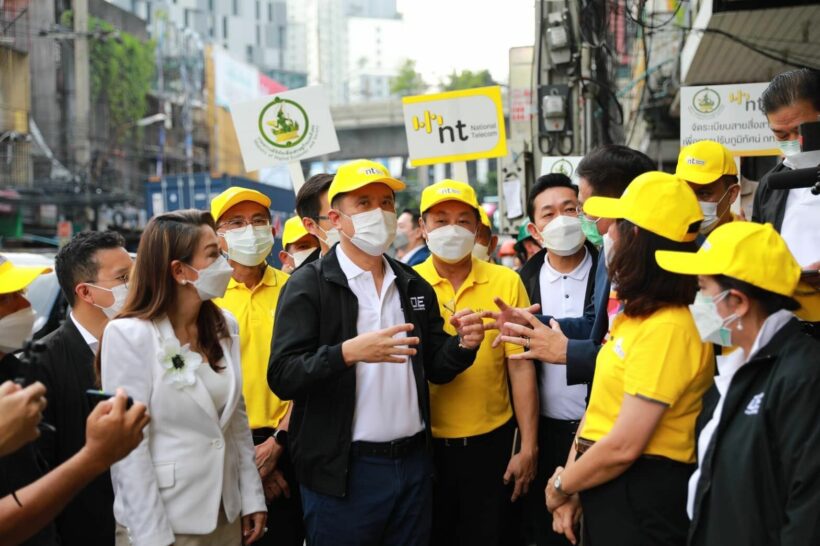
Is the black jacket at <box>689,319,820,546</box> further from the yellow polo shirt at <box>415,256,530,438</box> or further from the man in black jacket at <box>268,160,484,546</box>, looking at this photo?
the yellow polo shirt at <box>415,256,530,438</box>

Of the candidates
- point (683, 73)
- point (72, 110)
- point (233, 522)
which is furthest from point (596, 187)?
point (72, 110)

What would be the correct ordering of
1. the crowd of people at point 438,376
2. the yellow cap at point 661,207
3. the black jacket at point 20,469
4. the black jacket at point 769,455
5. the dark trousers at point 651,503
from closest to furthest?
1. the black jacket at point 769,455
2. the crowd of people at point 438,376
3. the black jacket at point 20,469
4. the dark trousers at point 651,503
5. the yellow cap at point 661,207

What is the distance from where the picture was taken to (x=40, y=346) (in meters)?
2.58

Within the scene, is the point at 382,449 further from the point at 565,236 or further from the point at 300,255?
the point at 300,255

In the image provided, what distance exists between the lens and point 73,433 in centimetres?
364

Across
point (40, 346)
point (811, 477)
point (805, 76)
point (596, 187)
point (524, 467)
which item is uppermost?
point (805, 76)

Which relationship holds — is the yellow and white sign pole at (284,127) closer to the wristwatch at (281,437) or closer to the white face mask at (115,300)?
the white face mask at (115,300)

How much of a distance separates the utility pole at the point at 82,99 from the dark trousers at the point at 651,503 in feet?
99.6

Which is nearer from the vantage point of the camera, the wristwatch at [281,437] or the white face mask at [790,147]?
the white face mask at [790,147]

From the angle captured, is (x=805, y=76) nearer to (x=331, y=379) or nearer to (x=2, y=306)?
(x=331, y=379)

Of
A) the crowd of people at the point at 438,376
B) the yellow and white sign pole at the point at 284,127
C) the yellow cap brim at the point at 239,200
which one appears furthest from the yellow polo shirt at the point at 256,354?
the yellow and white sign pole at the point at 284,127

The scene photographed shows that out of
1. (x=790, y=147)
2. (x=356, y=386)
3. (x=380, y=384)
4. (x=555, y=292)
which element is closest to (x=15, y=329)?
(x=356, y=386)

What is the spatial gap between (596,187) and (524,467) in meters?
1.50

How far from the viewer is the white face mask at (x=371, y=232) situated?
414cm
